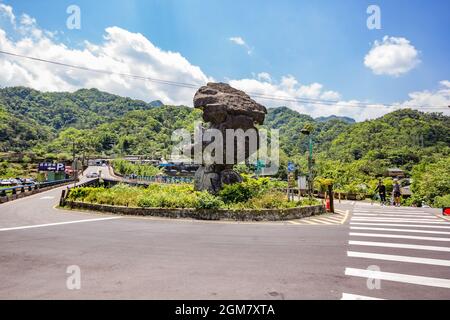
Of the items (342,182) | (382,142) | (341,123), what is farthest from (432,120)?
(342,182)

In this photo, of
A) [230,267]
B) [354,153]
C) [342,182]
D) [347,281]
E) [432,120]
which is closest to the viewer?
[347,281]

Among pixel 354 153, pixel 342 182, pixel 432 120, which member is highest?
pixel 432 120

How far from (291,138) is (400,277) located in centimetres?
14758

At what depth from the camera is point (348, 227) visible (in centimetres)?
1202

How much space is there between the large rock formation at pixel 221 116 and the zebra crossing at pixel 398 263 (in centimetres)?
965

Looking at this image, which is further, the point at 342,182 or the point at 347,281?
the point at 342,182

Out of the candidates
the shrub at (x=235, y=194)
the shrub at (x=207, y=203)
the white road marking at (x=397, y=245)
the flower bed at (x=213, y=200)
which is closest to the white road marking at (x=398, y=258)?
the white road marking at (x=397, y=245)

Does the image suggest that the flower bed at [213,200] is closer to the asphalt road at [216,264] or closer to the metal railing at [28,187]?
the asphalt road at [216,264]

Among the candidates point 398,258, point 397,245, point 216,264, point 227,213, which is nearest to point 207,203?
point 227,213

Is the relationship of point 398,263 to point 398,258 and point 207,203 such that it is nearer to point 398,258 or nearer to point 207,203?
point 398,258

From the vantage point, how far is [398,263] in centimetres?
676
